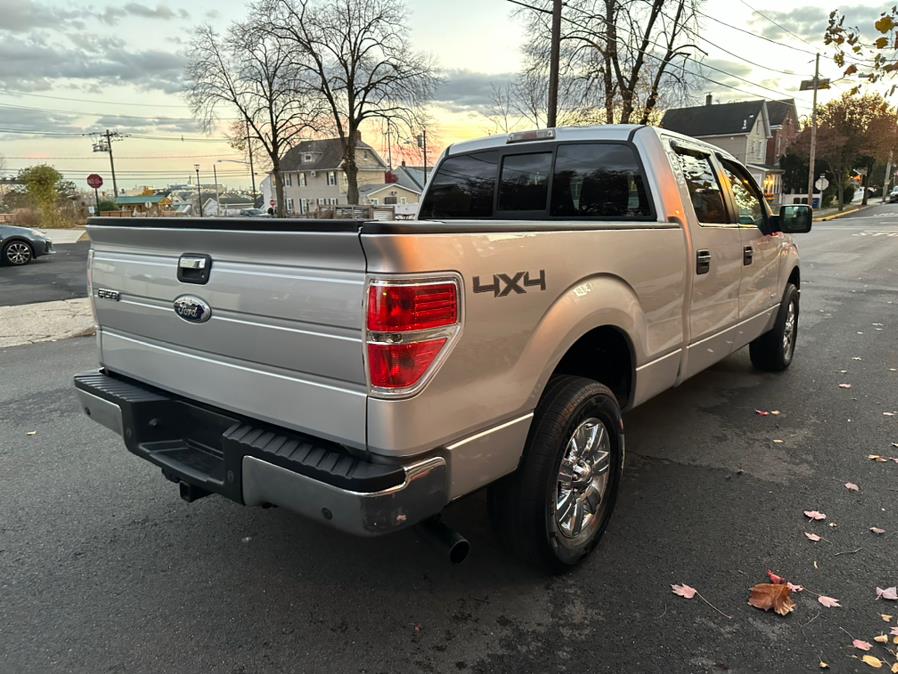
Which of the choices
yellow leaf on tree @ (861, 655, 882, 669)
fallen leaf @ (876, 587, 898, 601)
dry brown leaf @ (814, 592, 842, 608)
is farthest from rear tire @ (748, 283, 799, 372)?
yellow leaf on tree @ (861, 655, 882, 669)

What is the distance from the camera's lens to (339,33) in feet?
132

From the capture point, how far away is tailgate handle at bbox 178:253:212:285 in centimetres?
253

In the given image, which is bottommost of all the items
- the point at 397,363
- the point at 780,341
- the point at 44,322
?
the point at 44,322

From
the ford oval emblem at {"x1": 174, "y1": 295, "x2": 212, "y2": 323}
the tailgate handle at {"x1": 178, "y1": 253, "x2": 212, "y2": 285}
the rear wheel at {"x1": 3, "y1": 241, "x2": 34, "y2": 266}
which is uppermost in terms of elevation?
the tailgate handle at {"x1": 178, "y1": 253, "x2": 212, "y2": 285}

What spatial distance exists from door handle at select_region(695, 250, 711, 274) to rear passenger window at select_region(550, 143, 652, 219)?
1.33ft

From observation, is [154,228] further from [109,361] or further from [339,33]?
[339,33]

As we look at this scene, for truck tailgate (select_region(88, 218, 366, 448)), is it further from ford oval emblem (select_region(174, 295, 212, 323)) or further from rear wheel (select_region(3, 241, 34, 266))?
rear wheel (select_region(3, 241, 34, 266))

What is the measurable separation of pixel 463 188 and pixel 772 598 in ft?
10.5

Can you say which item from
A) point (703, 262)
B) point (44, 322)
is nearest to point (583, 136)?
point (703, 262)

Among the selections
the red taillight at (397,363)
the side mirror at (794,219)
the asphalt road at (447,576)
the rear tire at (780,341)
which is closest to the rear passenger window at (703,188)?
the side mirror at (794,219)

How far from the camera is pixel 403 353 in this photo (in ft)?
6.70

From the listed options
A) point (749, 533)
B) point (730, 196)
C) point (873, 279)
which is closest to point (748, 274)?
point (730, 196)

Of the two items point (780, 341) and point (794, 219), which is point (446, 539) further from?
point (780, 341)

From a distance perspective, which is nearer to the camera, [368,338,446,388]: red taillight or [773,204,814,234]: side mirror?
[368,338,446,388]: red taillight
